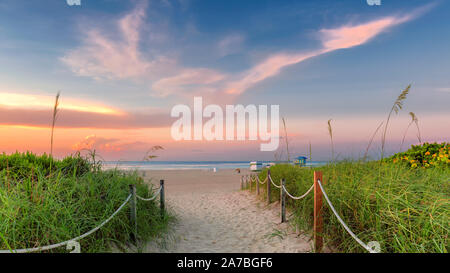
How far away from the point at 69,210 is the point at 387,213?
5.42m

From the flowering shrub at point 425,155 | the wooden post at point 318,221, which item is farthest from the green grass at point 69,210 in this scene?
the flowering shrub at point 425,155

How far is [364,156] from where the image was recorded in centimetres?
810

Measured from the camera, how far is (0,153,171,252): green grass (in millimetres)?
4332

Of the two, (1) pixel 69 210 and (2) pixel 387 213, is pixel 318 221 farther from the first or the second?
(1) pixel 69 210

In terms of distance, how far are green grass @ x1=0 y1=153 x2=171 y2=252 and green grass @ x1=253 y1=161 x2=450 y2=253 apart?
3953 millimetres

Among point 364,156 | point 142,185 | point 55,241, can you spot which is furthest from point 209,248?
point 364,156

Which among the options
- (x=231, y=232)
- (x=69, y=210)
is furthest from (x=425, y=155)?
(x=69, y=210)

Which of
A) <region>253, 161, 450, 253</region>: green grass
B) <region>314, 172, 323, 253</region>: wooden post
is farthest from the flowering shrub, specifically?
<region>314, 172, 323, 253</region>: wooden post

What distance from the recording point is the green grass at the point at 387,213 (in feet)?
13.4

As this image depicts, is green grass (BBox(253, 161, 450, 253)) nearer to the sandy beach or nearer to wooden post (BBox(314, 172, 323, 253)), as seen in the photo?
wooden post (BBox(314, 172, 323, 253))

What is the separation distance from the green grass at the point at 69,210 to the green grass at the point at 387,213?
3953mm

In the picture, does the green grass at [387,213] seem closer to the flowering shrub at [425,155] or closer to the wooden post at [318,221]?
the wooden post at [318,221]
